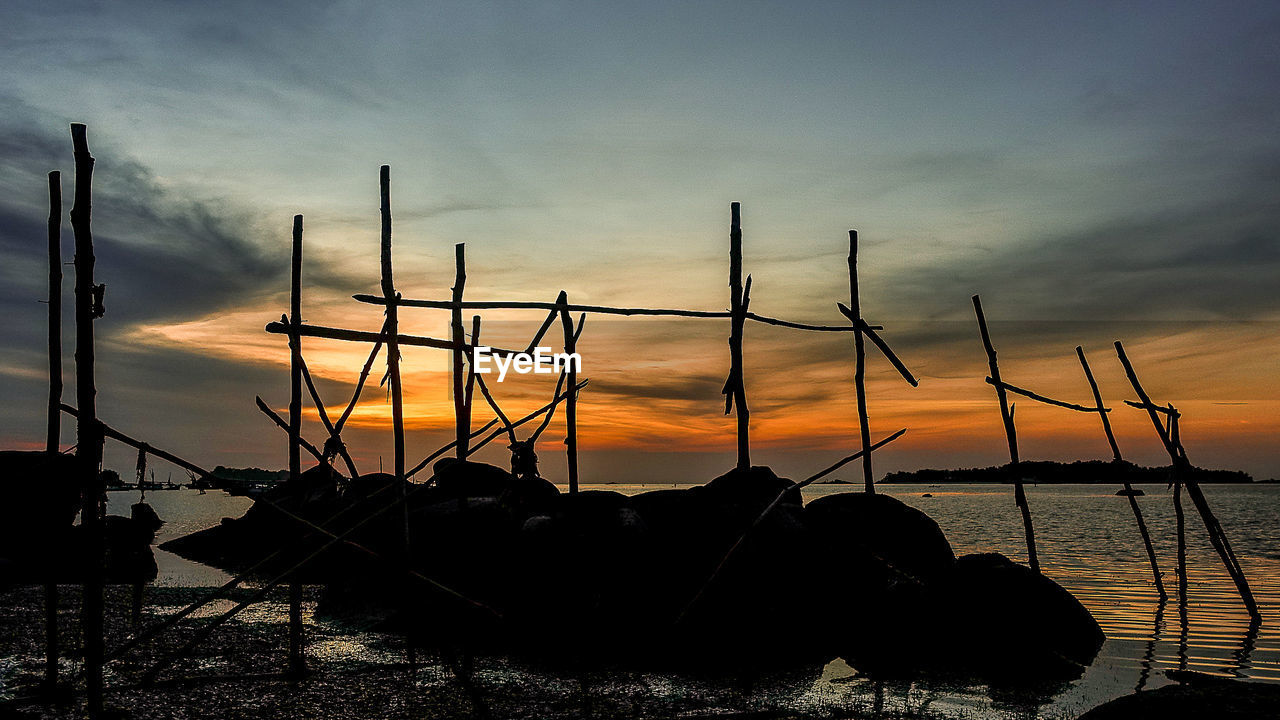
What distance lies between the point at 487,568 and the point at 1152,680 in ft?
29.6

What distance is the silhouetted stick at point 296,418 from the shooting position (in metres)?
9.38

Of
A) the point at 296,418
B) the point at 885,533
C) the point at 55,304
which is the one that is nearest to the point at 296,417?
the point at 296,418

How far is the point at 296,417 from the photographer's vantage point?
1236 centimetres

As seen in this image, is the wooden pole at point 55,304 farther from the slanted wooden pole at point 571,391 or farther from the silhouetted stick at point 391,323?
the slanted wooden pole at point 571,391

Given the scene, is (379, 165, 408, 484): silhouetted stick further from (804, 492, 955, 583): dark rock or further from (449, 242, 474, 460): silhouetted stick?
(804, 492, 955, 583): dark rock

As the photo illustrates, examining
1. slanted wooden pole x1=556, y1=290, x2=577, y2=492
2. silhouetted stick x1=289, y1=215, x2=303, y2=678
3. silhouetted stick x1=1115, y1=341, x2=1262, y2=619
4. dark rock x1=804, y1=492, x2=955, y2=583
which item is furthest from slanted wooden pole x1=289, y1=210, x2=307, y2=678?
silhouetted stick x1=1115, y1=341, x2=1262, y2=619

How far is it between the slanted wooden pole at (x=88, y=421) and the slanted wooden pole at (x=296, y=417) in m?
2.10

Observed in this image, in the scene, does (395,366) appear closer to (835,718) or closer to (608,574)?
(608,574)

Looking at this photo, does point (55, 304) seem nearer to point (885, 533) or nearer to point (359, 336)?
point (359, 336)

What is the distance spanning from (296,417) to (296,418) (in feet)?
0.07

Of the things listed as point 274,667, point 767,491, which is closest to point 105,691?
point 274,667

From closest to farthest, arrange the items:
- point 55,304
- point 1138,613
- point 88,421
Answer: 1. point 88,421
2. point 55,304
3. point 1138,613

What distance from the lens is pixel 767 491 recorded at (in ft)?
46.3

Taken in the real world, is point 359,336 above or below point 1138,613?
above
